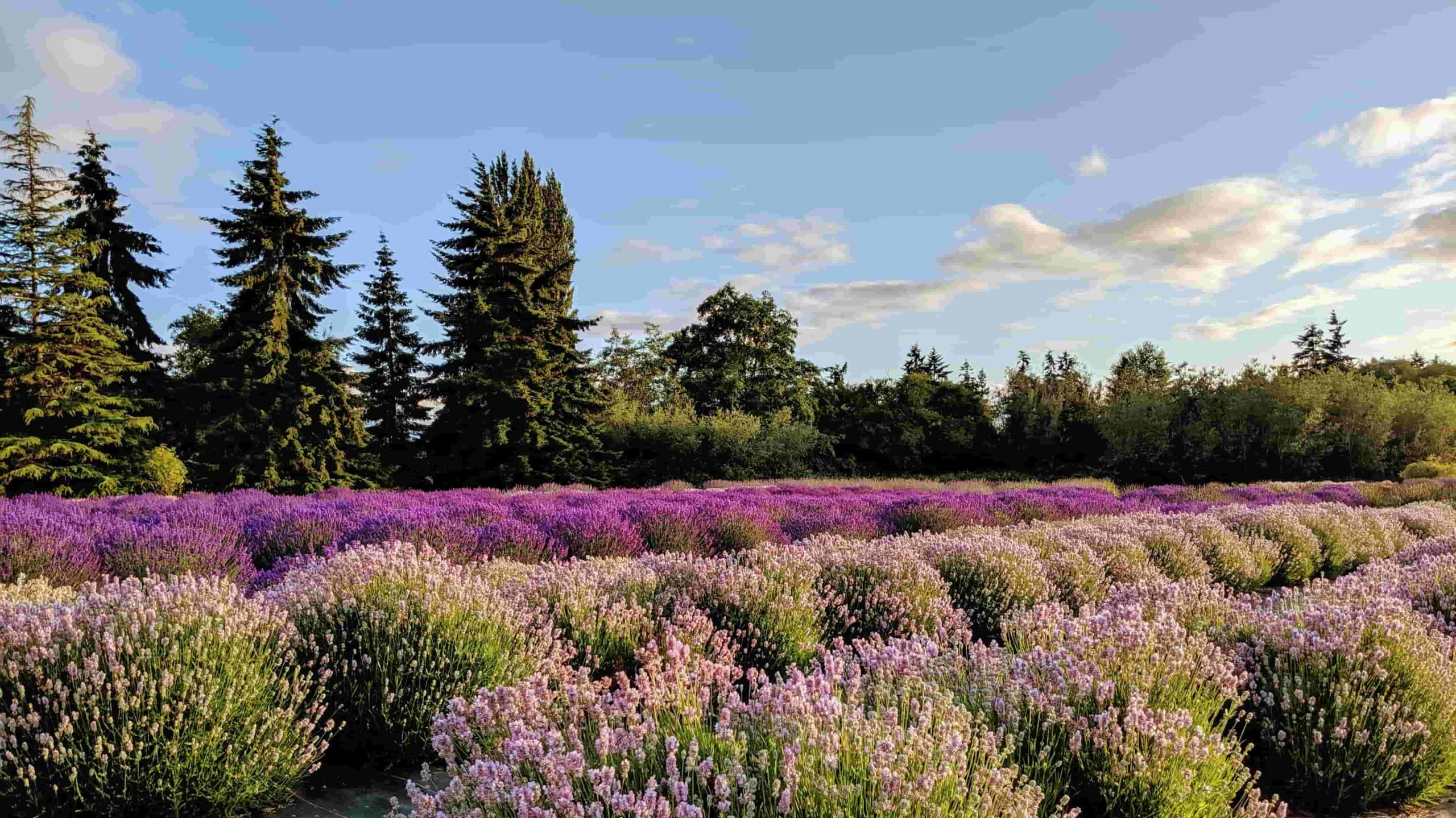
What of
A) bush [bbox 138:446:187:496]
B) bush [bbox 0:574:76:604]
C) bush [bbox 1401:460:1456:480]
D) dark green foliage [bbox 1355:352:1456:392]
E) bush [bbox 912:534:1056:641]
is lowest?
bush [bbox 1401:460:1456:480]

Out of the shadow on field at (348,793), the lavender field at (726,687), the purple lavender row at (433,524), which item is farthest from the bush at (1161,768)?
the purple lavender row at (433,524)

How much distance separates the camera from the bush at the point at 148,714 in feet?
8.96

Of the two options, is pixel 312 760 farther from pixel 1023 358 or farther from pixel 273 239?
pixel 1023 358

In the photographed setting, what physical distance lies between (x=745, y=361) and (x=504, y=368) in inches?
618

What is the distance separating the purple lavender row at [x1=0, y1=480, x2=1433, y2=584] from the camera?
6.16 m

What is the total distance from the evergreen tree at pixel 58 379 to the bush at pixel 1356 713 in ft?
81.2

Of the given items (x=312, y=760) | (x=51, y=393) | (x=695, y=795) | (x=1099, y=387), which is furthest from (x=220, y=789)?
(x=1099, y=387)

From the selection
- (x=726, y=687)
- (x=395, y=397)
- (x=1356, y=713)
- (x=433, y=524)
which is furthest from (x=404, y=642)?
(x=395, y=397)

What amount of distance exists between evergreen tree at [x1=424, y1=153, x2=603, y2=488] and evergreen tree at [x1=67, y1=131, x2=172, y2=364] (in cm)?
1065

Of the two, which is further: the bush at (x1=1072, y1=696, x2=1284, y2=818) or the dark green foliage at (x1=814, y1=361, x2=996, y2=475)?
the dark green foliage at (x1=814, y1=361, x2=996, y2=475)

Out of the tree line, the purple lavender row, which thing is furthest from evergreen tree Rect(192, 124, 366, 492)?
the purple lavender row

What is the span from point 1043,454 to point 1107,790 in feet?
116

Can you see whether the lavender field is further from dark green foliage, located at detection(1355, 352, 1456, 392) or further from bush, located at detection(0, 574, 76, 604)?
dark green foliage, located at detection(1355, 352, 1456, 392)

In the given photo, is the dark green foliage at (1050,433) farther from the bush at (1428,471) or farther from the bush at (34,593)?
the bush at (34,593)
